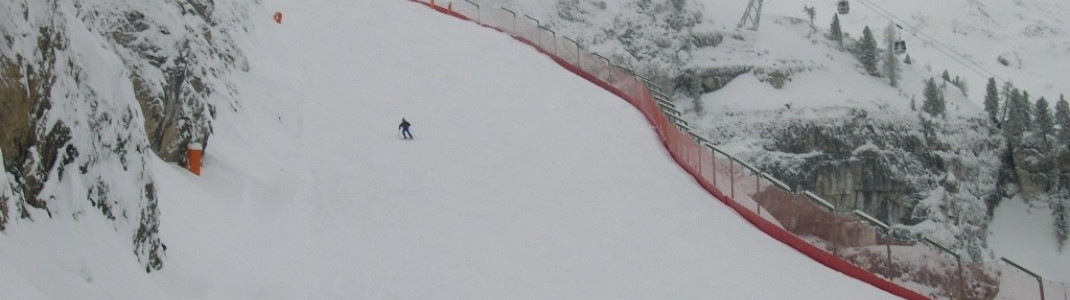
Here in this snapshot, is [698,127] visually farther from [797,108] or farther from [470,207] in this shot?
[470,207]

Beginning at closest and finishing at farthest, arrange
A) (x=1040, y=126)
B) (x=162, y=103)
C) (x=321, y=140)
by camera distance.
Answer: (x=162, y=103)
(x=321, y=140)
(x=1040, y=126)

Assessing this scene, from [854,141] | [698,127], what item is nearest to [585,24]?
[698,127]

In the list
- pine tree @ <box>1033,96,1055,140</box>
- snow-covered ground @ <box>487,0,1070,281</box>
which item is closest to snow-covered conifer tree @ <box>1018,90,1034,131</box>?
pine tree @ <box>1033,96,1055,140</box>

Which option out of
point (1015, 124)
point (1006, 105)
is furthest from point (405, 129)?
point (1006, 105)

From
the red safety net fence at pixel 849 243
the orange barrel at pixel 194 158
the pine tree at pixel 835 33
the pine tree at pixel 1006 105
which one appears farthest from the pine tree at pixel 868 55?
the orange barrel at pixel 194 158

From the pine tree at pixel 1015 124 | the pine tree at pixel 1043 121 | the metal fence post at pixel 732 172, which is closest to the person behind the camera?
the metal fence post at pixel 732 172

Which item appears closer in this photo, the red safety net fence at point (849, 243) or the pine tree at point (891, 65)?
the red safety net fence at point (849, 243)

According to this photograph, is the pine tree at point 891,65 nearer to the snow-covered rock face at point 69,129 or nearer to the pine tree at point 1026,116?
the pine tree at point 1026,116
